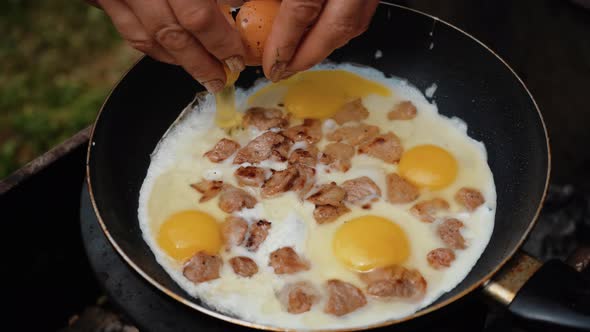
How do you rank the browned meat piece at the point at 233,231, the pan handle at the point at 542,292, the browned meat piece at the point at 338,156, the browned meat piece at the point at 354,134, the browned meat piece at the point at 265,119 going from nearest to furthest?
the pan handle at the point at 542,292 → the browned meat piece at the point at 233,231 → the browned meat piece at the point at 338,156 → the browned meat piece at the point at 354,134 → the browned meat piece at the point at 265,119

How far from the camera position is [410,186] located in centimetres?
272

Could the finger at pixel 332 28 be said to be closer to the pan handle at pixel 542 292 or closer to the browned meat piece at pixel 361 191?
the browned meat piece at pixel 361 191

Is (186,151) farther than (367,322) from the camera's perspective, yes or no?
Yes

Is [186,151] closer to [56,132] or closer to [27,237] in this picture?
[27,237]

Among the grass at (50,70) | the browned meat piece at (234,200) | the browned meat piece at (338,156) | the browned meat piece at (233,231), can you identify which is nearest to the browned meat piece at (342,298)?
the browned meat piece at (233,231)

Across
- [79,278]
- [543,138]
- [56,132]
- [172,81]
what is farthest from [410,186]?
[56,132]

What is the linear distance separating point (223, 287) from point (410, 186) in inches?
40.6

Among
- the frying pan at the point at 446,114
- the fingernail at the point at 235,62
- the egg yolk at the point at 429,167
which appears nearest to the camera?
the frying pan at the point at 446,114

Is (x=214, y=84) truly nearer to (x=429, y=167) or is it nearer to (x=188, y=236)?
(x=188, y=236)

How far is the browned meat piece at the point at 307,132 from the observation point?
9.75 ft

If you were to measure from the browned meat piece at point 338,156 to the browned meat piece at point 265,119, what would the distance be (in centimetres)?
32

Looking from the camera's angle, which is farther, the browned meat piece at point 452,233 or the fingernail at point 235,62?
the browned meat piece at point 452,233

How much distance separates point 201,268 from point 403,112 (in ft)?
4.68

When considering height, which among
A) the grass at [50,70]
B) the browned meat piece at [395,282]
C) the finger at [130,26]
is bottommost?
the grass at [50,70]
